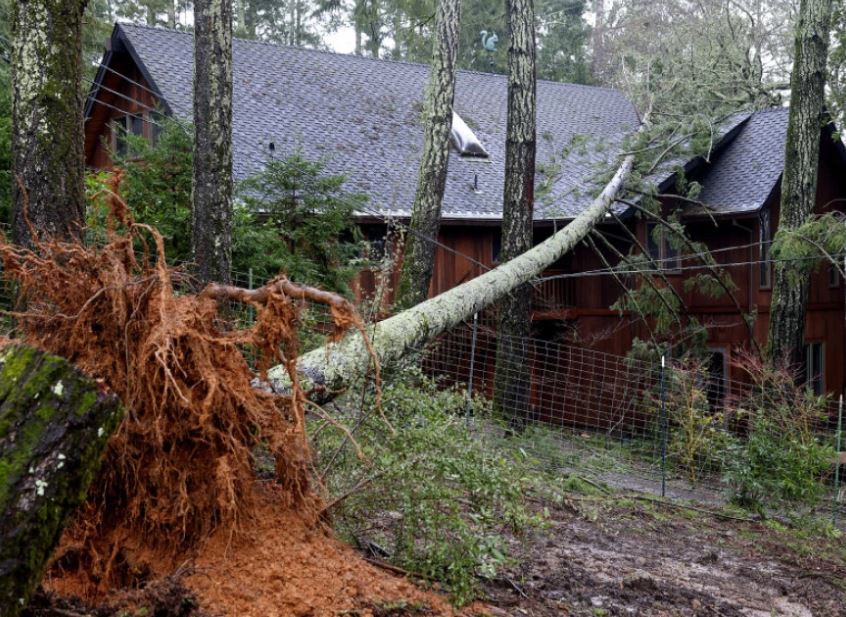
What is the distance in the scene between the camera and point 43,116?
22.3ft

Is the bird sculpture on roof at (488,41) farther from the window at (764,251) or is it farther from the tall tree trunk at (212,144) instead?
the tall tree trunk at (212,144)

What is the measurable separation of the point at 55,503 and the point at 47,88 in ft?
14.2

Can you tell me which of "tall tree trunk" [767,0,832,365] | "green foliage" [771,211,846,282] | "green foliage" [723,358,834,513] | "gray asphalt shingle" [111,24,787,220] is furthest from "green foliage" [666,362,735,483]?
"gray asphalt shingle" [111,24,787,220]

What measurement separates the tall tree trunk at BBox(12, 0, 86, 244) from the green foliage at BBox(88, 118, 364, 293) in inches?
152

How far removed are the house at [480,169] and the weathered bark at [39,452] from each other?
1393 cm

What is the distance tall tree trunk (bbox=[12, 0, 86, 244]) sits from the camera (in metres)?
6.77

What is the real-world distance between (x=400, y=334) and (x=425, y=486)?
1706 mm

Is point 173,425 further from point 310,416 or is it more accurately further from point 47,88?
point 47,88

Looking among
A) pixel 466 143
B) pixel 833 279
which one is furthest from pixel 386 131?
pixel 833 279

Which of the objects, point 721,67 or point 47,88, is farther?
point 721,67

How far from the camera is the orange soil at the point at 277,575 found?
406cm

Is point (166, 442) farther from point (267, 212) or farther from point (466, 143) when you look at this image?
point (466, 143)

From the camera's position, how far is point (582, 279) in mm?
21172

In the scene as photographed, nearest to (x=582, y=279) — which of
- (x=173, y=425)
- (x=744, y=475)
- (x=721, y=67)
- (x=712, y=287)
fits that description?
(x=712, y=287)
